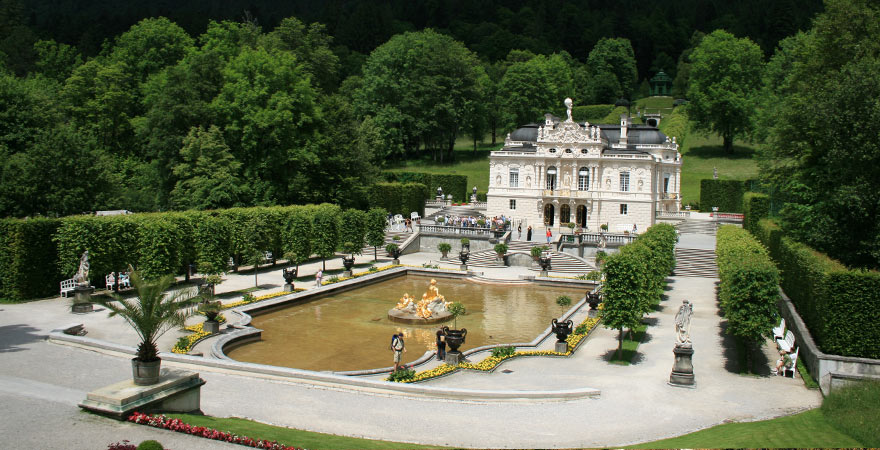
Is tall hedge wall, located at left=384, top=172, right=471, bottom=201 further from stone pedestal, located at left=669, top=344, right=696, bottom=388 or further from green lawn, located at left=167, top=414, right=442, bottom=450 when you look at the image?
green lawn, located at left=167, top=414, right=442, bottom=450

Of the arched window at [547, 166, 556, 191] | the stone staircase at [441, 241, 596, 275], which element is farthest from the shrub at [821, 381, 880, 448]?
the arched window at [547, 166, 556, 191]

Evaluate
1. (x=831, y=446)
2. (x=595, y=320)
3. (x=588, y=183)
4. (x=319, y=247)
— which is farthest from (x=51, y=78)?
(x=831, y=446)

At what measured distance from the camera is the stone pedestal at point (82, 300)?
92.1 ft

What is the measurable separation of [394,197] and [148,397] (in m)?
47.7

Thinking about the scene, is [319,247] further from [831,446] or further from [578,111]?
[578,111]

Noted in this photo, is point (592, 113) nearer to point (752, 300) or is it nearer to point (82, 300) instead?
point (752, 300)

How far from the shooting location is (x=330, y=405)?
17.5 meters

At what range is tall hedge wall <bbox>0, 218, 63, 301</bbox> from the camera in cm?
3042

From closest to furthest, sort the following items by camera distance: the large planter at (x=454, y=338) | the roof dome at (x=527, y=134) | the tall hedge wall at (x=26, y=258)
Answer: the large planter at (x=454, y=338), the tall hedge wall at (x=26, y=258), the roof dome at (x=527, y=134)

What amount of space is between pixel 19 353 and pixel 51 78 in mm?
56179

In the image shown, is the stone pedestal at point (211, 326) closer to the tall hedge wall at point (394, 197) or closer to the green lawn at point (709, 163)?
the tall hedge wall at point (394, 197)

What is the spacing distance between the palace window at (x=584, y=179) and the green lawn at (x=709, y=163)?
16.8 m

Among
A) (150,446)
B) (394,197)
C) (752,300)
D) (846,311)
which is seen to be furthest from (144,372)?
(394,197)

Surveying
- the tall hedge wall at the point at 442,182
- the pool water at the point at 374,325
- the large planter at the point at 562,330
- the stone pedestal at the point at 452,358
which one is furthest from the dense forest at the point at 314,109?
the stone pedestal at the point at 452,358
